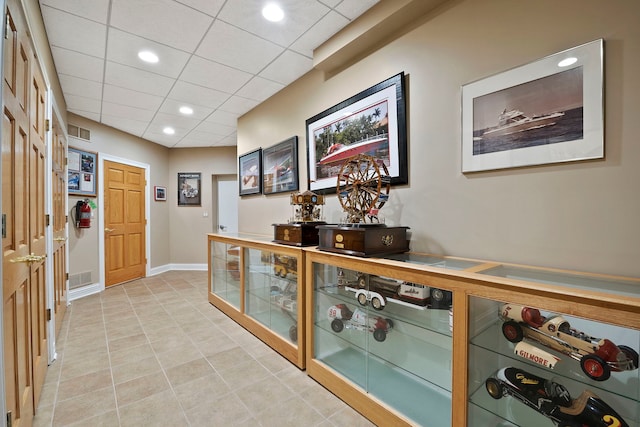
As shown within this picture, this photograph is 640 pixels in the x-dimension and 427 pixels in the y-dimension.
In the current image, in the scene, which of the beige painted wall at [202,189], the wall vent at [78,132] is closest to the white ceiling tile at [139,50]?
the wall vent at [78,132]

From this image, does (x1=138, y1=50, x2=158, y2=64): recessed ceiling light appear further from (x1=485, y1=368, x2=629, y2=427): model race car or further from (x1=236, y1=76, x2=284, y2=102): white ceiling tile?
(x1=485, y1=368, x2=629, y2=427): model race car

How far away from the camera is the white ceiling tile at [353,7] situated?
195 centimetres

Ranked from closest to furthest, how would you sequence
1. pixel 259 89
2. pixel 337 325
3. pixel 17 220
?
pixel 17 220 → pixel 337 325 → pixel 259 89

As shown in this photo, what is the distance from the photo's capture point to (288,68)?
2.81 metres

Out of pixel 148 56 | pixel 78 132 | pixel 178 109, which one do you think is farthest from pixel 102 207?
pixel 148 56

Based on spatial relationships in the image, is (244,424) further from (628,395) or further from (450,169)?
(450,169)

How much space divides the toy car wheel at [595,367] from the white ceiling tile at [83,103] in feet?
16.3

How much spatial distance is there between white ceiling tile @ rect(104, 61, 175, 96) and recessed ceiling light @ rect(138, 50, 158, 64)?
0.26 metres

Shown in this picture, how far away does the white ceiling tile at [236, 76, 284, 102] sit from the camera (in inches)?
122

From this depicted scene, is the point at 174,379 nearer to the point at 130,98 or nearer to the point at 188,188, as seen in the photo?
the point at 130,98

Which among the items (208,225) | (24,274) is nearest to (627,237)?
(24,274)

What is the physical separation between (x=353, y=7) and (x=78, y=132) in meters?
4.36

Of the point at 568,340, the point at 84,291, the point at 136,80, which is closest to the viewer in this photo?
the point at 568,340

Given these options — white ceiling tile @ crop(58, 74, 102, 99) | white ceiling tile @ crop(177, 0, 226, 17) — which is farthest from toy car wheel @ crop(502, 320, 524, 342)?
white ceiling tile @ crop(58, 74, 102, 99)
